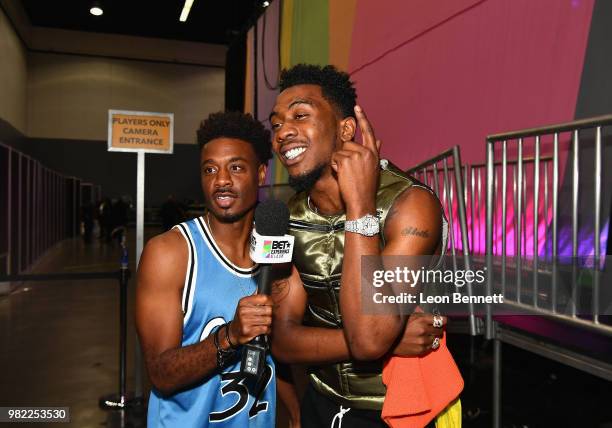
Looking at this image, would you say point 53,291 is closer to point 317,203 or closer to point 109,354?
point 109,354

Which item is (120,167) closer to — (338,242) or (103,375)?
(103,375)

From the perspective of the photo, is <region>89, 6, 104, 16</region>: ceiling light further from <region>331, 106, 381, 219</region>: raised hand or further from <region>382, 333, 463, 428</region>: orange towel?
<region>382, 333, 463, 428</region>: orange towel

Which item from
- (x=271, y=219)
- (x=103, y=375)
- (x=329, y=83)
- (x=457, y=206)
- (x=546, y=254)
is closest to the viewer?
(x=271, y=219)

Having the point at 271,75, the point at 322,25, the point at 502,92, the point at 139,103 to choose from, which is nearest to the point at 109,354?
the point at 502,92

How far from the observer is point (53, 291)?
9.22 metres

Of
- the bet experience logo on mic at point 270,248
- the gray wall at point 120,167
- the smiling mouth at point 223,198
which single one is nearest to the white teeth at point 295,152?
the bet experience logo on mic at point 270,248

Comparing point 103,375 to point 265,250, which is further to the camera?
point 103,375

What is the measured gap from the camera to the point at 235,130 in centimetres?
209

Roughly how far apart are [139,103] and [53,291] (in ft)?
56.0

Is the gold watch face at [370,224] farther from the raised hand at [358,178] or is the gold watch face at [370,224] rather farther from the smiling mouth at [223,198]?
the smiling mouth at [223,198]

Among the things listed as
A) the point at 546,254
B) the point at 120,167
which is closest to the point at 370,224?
the point at 546,254

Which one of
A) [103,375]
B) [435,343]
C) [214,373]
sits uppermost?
[435,343]

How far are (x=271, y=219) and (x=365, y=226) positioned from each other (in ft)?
0.90

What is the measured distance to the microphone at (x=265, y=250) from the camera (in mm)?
1450
